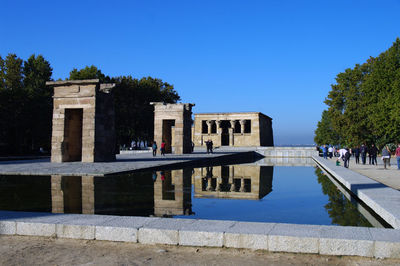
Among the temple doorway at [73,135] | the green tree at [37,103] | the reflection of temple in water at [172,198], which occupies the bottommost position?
the reflection of temple in water at [172,198]

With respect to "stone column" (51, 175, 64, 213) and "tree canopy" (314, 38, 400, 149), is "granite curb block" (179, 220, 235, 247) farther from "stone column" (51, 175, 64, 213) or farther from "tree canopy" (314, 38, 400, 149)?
"tree canopy" (314, 38, 400, 149)

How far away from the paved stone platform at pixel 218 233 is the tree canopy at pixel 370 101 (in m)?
25.7

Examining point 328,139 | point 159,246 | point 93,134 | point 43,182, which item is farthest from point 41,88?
point 328,139

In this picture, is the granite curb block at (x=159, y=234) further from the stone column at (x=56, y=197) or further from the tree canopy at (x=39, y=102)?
the tree canopy at (x=39, y=102)

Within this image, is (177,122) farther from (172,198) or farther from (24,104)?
(172,198)

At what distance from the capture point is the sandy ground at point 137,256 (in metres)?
4.12

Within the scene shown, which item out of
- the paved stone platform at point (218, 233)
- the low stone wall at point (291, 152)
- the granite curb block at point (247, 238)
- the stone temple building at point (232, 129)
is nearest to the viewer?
the paved stone platform at point (218, 233)

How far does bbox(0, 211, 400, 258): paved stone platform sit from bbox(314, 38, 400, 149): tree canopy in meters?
25.7

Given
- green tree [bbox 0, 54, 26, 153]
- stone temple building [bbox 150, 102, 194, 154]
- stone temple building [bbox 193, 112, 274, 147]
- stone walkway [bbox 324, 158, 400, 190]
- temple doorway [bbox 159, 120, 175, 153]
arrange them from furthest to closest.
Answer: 1. stone temple building [bbox 193, 112, 274, 147]
2. green tree [bbox 0, 54, 26, 153]
3. temple doorway [bbox 159, 120, 175, 153]
4. stone temple building [bbox 150, 102, 194, 154]
5. stone walkway [bbox 324, 158, 400, 190]

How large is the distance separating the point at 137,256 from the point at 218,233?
1056mm

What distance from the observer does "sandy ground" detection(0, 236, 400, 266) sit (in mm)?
4117

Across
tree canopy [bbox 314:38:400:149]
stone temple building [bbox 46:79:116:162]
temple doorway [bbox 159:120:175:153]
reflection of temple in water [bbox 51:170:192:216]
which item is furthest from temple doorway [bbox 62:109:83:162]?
tree canopy [bbox 314:38:400:149]

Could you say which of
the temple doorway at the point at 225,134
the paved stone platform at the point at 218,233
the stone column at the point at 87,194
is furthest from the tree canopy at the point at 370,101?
the paved stone platform at the point at 218,233

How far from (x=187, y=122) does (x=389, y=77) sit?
18.4 metres
